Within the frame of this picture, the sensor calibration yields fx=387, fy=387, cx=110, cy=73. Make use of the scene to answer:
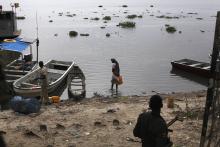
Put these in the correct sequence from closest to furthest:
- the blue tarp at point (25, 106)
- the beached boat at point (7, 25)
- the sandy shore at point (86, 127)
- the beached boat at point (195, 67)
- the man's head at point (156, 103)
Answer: the man's head at point (156, 103), the sandy shore at point (86, 127), the blue tarp at point (25, 106), the beached boat at point (195, 67), the beached boat at point (7, 25)

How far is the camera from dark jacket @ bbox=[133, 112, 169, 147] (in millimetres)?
6125

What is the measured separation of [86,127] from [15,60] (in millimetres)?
15492

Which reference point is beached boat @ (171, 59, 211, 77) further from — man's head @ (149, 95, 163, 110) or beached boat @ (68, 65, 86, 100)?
man's head @ (149, 95, 163, 110)

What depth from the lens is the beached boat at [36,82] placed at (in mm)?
18750

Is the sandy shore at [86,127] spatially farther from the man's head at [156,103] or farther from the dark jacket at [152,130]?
the man's head at [156,103]

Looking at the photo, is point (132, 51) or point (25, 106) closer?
point (25, 106)


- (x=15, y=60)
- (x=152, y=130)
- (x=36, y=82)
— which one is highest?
(x=152, y=130)

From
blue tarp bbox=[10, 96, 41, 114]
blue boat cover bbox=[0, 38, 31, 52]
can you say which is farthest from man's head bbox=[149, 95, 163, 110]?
blue boat cover bbox=[0, 38, 31, 52]

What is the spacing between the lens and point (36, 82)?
2097 centimetres

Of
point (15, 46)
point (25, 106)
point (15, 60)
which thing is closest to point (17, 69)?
point (15, 60)

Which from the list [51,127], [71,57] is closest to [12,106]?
[51,127]

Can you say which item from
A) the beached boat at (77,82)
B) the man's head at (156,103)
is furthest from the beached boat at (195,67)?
the man's head at (156,103)

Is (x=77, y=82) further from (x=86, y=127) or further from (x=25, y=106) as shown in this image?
(x=86, y=127)

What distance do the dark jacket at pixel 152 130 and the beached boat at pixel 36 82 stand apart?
13.1m
